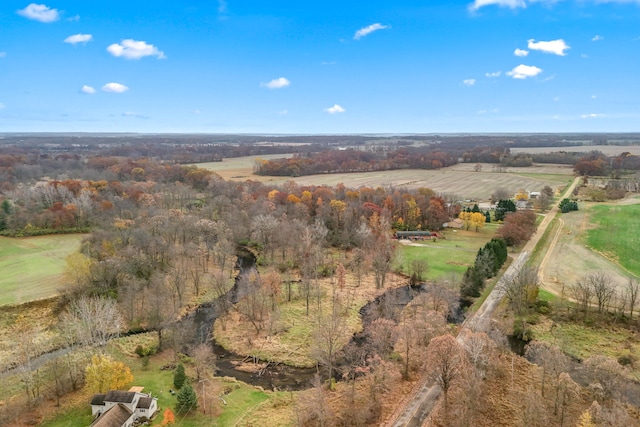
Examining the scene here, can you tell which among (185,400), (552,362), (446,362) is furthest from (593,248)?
(185,400)

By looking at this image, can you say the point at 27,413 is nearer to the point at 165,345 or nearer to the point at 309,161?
the point at 165,345

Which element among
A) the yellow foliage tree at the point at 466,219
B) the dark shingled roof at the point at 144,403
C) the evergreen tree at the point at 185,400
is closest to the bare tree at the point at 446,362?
the evergreen tree at the point at 185,400

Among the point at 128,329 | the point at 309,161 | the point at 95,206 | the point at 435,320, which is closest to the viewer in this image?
the point at 435,320

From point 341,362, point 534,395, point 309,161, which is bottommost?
point 341,362

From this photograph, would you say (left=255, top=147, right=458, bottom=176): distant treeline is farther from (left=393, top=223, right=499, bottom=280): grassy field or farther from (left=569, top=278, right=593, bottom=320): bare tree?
(left=569, top=278, right=593, bottom=320): bare tree

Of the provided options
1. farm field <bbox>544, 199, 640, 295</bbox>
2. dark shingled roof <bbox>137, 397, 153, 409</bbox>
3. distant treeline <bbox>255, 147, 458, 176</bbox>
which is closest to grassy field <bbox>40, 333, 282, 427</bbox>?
dark shingled roof <bbox>137, 397, 153, 409</bbox>

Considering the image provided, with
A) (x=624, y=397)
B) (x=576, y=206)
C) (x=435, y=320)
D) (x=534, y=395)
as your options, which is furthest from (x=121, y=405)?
(x=576, y=206)
